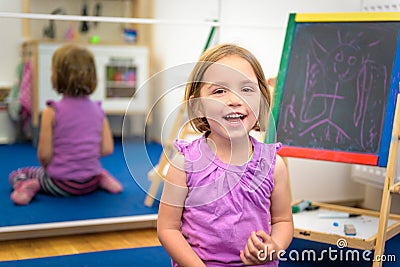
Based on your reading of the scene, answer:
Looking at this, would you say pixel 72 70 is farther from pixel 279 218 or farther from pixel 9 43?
pixel 279 218

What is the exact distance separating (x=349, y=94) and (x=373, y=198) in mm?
1002

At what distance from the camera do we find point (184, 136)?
263 cm

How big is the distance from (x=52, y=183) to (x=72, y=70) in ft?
1.72

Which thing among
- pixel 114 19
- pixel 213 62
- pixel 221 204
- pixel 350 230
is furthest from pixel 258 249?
pixel 114 19

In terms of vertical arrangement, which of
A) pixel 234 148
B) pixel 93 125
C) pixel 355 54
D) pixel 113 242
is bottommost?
pixel 113 242

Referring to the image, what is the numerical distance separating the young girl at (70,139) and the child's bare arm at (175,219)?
1.41 meters

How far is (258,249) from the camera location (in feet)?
4.30

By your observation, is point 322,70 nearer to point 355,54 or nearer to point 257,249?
point 355,54

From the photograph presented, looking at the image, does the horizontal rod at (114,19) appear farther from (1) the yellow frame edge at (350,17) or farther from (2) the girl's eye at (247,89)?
(2) the girl's eye at (247,89)

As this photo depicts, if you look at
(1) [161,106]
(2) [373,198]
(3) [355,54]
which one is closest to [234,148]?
(1) [161,106]

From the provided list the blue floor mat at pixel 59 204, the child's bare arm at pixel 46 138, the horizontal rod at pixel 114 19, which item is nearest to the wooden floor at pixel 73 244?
the blue floor mat at pixel 59 204

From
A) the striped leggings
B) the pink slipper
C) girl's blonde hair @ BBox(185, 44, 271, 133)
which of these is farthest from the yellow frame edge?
the pink slipper

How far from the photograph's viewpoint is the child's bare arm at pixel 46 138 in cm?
274

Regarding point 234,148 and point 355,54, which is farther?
point 355,54
